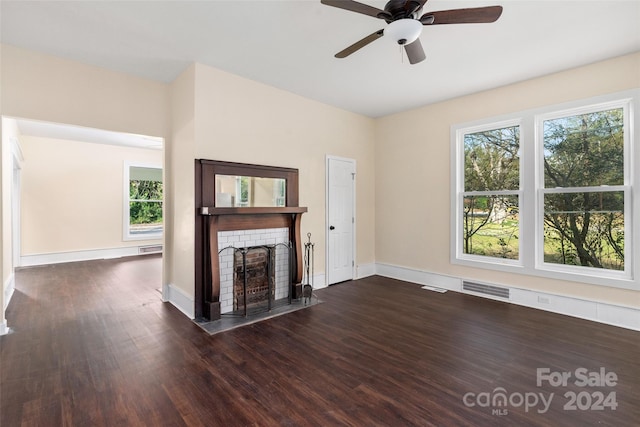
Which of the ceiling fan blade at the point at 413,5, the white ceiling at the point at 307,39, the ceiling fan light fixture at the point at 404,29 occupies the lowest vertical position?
the ceiling fan light fixture at the point at 404,29

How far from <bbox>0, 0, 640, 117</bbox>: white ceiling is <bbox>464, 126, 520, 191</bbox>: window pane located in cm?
75

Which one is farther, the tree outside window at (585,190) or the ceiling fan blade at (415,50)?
the tree outside window at (585,190)

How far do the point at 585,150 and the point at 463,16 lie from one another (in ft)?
9.10

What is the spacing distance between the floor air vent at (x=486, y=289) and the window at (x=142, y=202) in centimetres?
778

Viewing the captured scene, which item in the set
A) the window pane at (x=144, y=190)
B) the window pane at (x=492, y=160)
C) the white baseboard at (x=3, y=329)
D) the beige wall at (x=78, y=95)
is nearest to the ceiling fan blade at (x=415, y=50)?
the window pane at (x=492, y=160)

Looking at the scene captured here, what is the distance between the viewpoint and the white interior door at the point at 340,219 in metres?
4.95

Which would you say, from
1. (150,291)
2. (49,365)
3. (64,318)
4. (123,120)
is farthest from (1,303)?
(123,120)

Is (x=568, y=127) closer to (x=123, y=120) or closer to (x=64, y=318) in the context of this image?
(x=123, y=120)

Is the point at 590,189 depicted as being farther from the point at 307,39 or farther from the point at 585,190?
the point at 307,39

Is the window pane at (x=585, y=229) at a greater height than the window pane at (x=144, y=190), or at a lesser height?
lesser

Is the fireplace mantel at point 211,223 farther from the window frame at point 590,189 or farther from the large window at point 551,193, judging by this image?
the window frame at point 590,189

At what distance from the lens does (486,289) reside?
4270 millimetres

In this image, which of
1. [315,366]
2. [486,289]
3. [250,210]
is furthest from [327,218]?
[315,366]

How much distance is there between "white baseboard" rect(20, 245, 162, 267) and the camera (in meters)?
6.35
